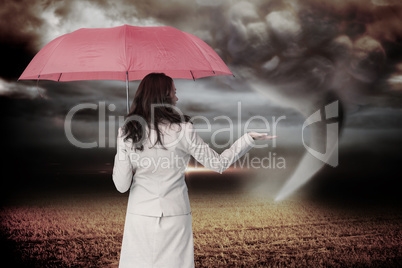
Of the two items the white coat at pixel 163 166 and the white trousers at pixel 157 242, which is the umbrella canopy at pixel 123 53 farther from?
the white trousers at pixel 157 242

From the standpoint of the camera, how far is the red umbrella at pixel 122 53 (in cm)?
330

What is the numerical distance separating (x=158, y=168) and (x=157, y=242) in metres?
0.53

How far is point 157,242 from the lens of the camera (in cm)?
289

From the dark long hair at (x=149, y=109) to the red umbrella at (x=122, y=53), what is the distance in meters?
0.60

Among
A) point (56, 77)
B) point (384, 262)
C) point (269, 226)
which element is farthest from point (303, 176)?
point (56, 77)

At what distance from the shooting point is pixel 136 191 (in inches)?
112

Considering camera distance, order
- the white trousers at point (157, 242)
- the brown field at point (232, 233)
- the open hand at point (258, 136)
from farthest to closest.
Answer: the brown field at point (232, 233) → the open hand at point (258, 136) → the white trousers at point (157, 242)

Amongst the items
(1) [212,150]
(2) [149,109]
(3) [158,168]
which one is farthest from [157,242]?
(2) [149,109]

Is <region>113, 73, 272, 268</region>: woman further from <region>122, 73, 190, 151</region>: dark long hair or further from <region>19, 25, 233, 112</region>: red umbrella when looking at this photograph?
<region>19, 25, 233, 112</region>: red umbrella

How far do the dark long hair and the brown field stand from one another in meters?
6.04

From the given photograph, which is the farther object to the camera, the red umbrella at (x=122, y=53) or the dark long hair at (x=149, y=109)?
the red umbrella at (x=122, y=53)

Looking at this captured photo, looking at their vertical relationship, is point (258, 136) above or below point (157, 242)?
above

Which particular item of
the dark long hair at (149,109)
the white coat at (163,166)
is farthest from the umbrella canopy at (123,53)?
the white coat at (163,166)
